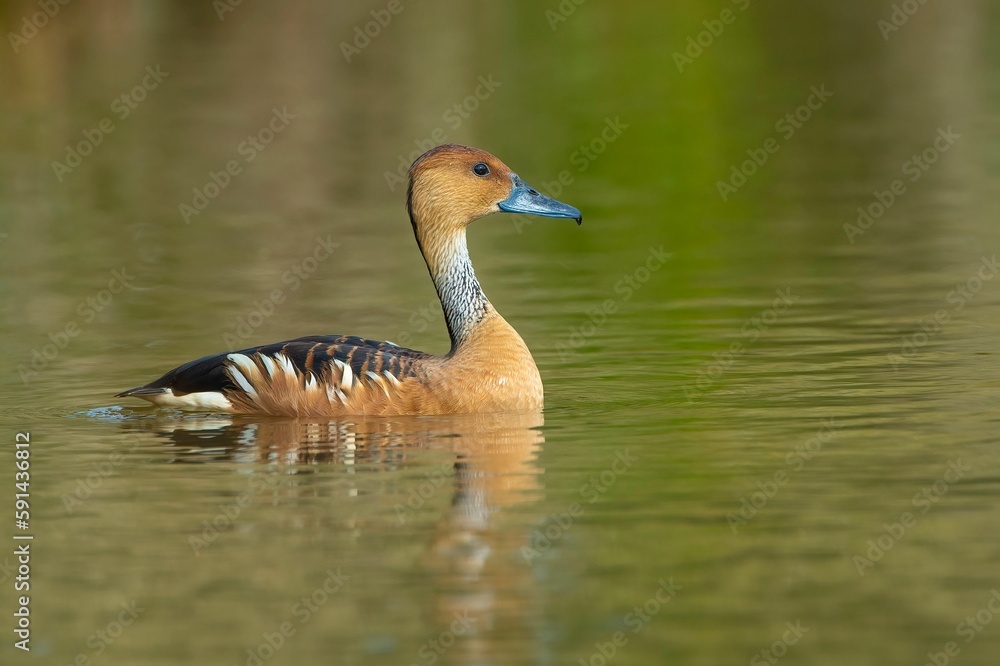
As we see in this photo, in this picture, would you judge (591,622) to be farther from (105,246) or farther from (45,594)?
(105,246)

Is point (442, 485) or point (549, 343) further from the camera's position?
point (549, 343)

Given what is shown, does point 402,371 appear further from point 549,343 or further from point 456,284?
point 549,343

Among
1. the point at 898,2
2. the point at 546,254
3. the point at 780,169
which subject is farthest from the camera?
the point at 898,2

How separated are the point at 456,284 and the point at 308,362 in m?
1.40

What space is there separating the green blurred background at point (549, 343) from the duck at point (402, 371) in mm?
273

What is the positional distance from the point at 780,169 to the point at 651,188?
188 centimetres

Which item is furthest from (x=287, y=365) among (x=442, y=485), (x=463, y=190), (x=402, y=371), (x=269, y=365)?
(x=442, y=485)

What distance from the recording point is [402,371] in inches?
492

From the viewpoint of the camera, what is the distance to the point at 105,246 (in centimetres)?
2044

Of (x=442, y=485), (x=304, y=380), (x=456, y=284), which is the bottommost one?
(x=442, y=485)

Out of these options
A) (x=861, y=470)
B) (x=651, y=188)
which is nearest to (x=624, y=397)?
(x=861, y=470)

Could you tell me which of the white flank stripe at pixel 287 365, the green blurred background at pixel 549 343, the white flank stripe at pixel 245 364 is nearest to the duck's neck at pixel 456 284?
the green blurred background at pixel 549 343

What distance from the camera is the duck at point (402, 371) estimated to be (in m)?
12.5

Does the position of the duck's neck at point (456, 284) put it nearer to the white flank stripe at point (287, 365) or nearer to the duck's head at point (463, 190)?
the duck's head at point (463, 190)
